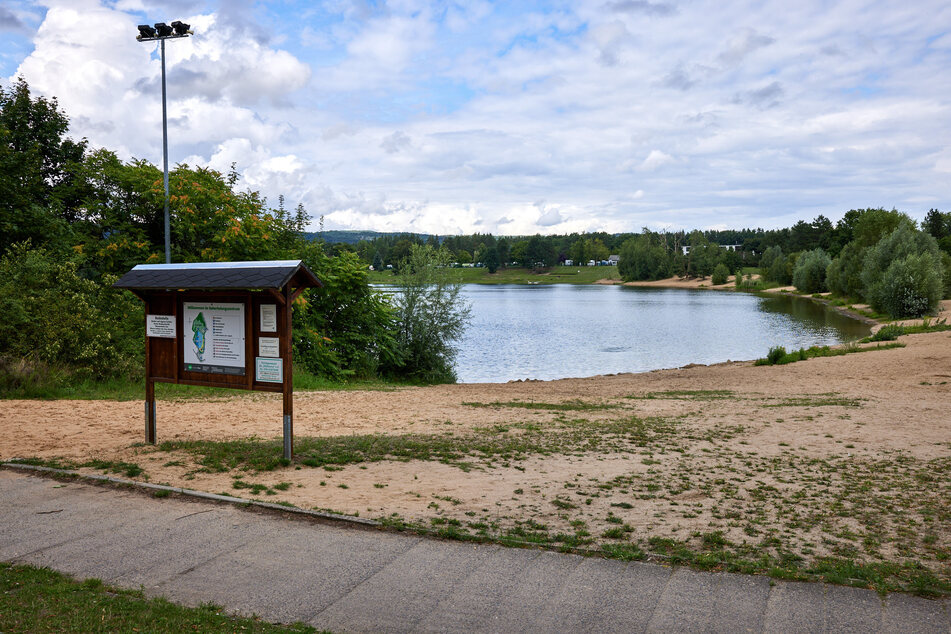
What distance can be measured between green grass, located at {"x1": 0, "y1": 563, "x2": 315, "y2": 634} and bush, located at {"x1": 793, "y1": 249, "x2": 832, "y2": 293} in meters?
94.4

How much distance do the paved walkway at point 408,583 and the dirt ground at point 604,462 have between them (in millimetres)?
686

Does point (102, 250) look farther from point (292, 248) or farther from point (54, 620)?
point (54, 620)

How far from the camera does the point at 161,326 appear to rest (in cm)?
950

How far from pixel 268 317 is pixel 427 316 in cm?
1971

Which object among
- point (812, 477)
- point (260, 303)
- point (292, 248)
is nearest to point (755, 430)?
point (812, 477)

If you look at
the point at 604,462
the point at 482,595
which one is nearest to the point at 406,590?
the point at 482,595

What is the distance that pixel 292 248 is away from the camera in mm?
26359

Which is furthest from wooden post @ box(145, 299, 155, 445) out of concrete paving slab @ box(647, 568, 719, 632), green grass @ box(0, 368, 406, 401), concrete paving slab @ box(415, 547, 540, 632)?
concrete paving slab @ box(647, 568, 719, 632)

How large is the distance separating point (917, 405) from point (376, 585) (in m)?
15.2

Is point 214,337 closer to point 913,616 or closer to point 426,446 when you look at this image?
point 426,446

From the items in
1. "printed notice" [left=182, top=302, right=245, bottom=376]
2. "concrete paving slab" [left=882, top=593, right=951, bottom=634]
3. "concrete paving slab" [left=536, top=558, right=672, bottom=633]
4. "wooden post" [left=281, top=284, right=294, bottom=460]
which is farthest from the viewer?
"printed notice" [left=182, top=302, right=245, bottom=376]

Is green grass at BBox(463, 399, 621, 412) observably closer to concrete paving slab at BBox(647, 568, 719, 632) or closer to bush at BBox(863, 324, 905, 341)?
concrete paving slab at BBox(647, 568, 719, 632)

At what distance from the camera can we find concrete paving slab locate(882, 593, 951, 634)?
4398 mm

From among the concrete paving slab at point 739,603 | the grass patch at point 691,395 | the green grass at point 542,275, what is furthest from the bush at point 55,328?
the green grass at point 542,275
